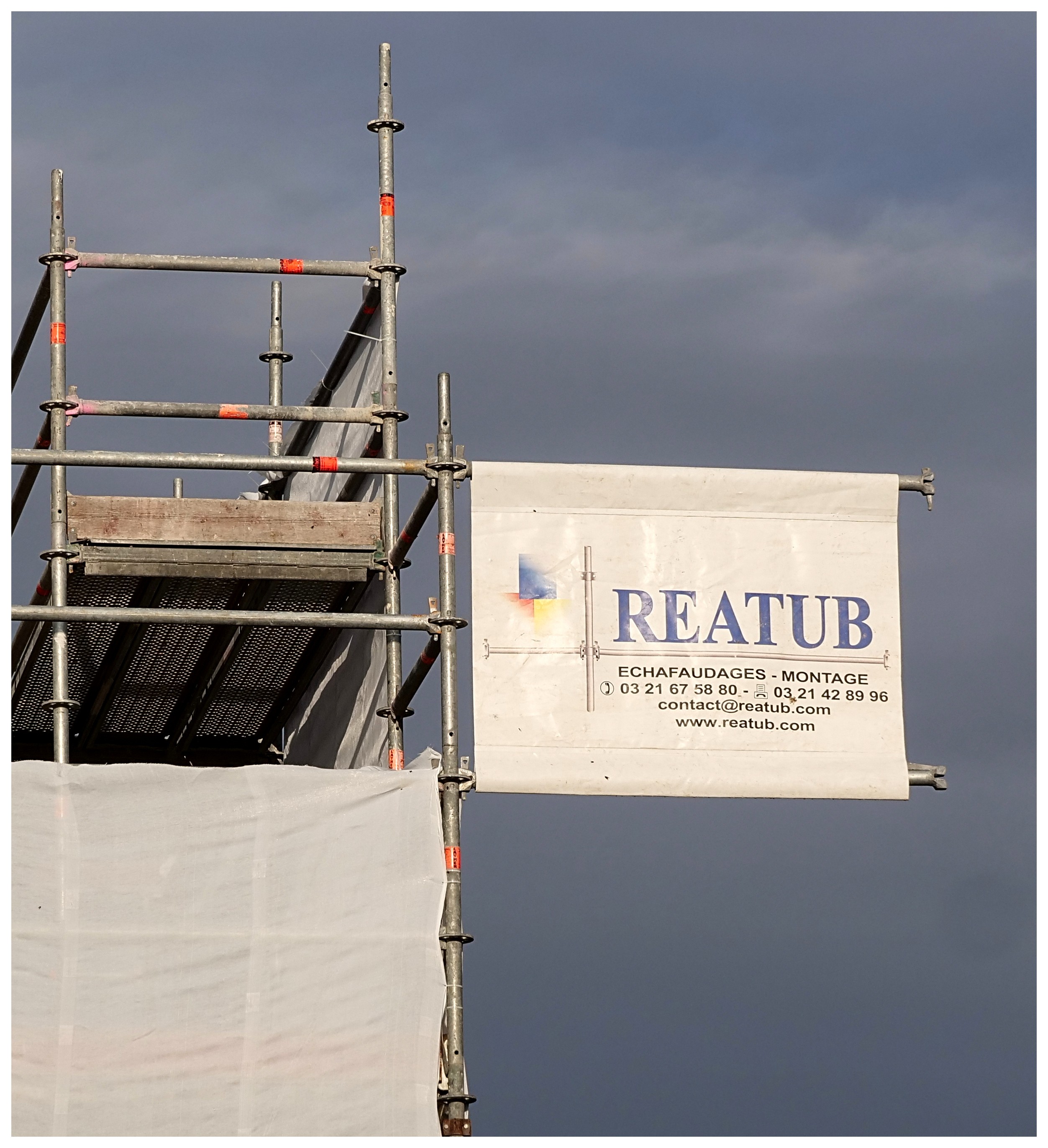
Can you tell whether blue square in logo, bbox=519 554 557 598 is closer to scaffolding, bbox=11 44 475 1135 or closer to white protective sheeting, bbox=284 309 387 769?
scaffolding, bbox=11 44 475 1135

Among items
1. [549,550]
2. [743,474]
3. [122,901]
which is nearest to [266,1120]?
[122,901]

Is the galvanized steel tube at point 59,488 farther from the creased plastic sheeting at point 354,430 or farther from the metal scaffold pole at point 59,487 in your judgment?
the creased plastic sheeting at point 354,430

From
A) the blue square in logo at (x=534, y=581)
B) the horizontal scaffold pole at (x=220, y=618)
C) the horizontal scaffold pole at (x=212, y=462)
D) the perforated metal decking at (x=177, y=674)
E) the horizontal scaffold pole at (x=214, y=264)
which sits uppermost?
the horizontal scaffold pole at (x=214, y=264)

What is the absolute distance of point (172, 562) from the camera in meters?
16.2

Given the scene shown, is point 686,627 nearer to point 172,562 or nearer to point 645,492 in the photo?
point 645,492

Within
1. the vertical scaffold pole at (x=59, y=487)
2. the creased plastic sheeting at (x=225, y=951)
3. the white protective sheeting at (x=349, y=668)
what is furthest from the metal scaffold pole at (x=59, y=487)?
the white protective sheeting at (x=349, y=668)

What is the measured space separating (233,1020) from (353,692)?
4629 millimetres

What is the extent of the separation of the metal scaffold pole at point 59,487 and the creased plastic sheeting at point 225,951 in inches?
47.3

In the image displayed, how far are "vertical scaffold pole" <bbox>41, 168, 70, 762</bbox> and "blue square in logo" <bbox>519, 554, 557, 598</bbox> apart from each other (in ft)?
10.2

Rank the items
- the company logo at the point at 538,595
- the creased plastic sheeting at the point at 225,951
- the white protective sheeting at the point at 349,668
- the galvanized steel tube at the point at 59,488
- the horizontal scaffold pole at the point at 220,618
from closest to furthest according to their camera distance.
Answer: the creased plastic sheeting at the point at 225,951
the horizontal scaffold pole at the point at 220,618
the company logo at the point at 538,595
the galvanized steel tube at the point at 59,488
the white protective sheeting at the point at 349,668

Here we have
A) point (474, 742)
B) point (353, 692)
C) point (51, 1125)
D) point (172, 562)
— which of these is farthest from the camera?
point (353, 692)

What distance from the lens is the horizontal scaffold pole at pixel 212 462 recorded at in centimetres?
1487

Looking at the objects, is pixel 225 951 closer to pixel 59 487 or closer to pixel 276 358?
pixel 59 487

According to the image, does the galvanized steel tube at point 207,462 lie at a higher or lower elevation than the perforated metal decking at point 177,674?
higher
